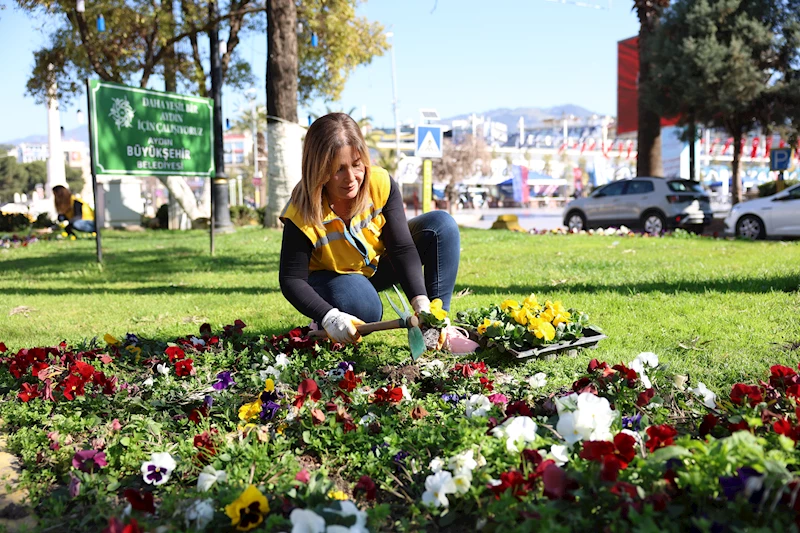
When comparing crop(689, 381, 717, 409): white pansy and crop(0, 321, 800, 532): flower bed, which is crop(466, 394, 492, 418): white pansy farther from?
crop(689, 381, 717, 409): white pansy

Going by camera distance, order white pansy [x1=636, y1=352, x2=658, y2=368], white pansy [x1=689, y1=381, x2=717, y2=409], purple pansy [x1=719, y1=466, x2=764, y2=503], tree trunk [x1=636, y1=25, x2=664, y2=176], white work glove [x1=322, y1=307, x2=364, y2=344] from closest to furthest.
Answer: purple pansy [x1=719, y1=466, x2=764, y2=503] < white pansy [x1=689, y1=381, x2=717, y2=409] < white pansy [x1=636, y1=352, x2=658, y2=368] < white work glove [x1=322, y1=307, x2=364, y2=344] < tree trunk [x1=636, y1=25, x2=664, y2=176]

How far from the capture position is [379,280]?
3945mm

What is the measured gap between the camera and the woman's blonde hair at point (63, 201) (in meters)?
15.0

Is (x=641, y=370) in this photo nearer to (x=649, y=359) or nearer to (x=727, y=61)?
(x=649, y=359)

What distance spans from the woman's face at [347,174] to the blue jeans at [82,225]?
539 inches

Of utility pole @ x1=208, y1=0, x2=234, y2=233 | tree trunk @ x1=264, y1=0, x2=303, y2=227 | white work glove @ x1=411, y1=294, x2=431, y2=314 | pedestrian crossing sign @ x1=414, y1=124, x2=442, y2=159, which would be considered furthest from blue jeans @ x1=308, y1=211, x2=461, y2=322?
utility pole @ x1=208, y1=0, x2=234, y2=233

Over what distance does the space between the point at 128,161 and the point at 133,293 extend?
297 cm

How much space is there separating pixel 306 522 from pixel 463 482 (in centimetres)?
47

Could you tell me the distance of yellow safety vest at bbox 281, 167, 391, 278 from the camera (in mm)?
3418

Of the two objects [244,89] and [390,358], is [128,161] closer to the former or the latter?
[390,358]

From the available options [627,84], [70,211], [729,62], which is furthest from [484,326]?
[627,84]

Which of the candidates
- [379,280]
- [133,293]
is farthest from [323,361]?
[133,293]

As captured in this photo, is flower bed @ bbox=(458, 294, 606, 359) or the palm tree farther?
the palm tree

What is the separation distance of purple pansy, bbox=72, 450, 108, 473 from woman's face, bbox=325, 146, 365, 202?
5.21 feet
